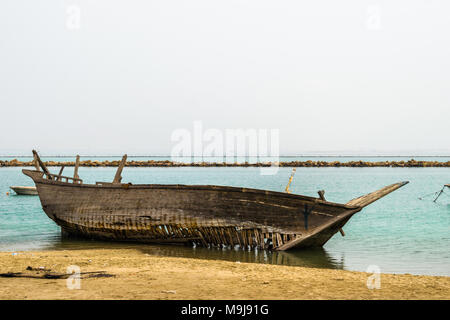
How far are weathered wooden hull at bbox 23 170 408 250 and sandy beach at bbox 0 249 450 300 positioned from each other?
7.80 feet

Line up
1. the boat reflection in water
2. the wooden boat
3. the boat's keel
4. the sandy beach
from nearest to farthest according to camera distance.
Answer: the sandy beach
the boat reflection in water
the wooden boat
the boat's keel

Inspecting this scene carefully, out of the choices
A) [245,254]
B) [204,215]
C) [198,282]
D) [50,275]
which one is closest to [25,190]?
[204,215]

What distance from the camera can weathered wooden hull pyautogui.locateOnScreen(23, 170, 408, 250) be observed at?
1240 cm

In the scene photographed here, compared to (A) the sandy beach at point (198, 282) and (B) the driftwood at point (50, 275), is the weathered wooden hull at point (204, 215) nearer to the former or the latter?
(A) the sandy beach at point (198, 282)

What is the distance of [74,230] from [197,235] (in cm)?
486

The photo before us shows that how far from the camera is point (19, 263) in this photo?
10188mm

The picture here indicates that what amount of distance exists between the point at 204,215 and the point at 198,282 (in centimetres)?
511

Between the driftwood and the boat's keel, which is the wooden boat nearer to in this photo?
the boat's keel

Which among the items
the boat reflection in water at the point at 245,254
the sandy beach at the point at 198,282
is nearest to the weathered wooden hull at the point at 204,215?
Result: the boat reflection in water at the point at 245,254

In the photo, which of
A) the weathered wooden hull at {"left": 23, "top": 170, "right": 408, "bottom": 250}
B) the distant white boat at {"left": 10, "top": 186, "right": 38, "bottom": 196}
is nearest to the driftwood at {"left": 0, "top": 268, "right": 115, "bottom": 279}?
the weathered wooden hull at {"left": 23, "top": 170, "right": 408, "bottom": 250}

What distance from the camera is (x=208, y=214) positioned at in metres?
13.1

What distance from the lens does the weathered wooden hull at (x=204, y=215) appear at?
12.4 meters

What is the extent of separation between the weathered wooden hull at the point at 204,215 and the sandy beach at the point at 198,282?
238 centimetres
